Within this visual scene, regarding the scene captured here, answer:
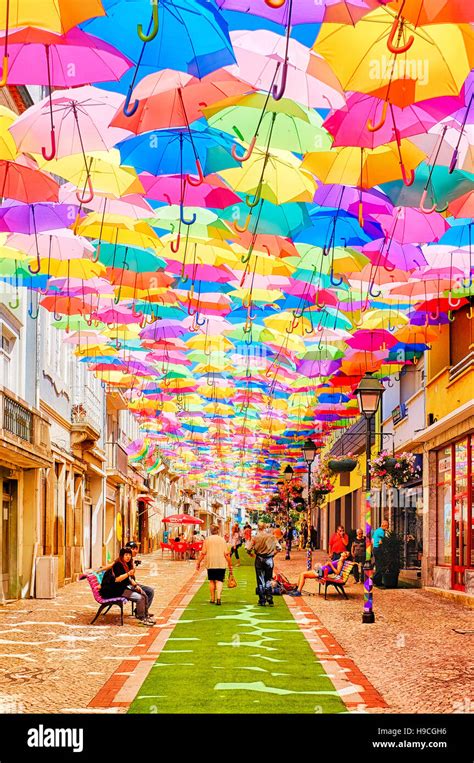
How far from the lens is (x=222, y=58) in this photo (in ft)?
29.0

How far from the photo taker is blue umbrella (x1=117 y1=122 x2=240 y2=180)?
36.6ft

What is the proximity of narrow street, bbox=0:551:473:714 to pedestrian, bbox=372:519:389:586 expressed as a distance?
4.47 meters

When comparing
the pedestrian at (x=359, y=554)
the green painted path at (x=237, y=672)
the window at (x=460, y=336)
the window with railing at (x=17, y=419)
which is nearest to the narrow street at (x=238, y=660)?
the green painted path at (x=237, y=672)

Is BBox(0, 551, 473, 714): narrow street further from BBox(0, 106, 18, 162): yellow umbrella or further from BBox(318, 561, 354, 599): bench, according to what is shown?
BBox(0, 106, 18, 162): yellow umbrella

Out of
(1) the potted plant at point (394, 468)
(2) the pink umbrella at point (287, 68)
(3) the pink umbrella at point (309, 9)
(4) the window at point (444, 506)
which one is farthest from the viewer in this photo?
(1) the potted plant at point (394, 468)

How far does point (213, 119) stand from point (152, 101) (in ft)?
2.86

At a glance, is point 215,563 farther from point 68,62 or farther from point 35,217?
point 68,62

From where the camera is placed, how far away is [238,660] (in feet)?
38.4

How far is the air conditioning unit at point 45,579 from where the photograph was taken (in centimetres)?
2228

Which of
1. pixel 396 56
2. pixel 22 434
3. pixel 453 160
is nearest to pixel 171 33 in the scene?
pixel 396 56

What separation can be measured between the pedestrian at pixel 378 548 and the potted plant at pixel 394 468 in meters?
1.11

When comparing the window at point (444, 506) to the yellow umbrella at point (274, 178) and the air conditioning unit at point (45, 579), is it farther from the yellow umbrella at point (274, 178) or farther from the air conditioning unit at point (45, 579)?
the yellow umbrella at point (274, 178)

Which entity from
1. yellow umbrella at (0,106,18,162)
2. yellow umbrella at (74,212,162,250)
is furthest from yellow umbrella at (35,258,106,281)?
yellow umbrella at (0,106,18,162)

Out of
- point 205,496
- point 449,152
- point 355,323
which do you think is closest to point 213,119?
point 449,152
